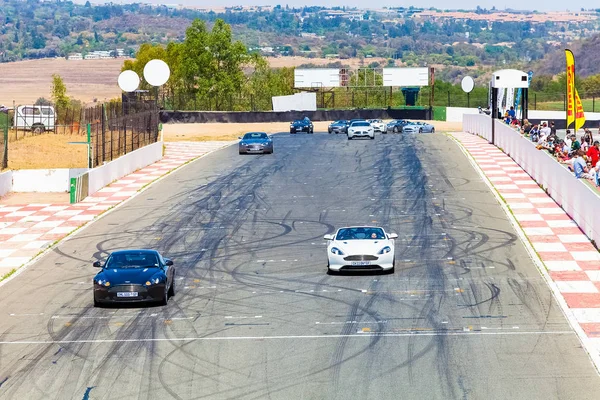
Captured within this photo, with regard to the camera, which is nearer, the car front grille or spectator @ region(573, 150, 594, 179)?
the car front grille

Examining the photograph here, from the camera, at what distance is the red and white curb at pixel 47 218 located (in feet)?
102

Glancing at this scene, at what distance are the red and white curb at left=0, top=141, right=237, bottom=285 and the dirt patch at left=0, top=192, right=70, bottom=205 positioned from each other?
2.60ft

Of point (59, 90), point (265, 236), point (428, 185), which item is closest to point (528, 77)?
point (428, 185)

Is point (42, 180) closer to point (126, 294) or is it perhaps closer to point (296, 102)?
point (126, 294)

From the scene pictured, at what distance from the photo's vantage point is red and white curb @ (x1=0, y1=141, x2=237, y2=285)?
31.1 meters

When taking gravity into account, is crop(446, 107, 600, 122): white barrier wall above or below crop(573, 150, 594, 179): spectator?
below

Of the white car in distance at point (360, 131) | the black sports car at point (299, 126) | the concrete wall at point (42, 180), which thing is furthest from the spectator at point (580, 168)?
the black sports car at point (299, 126)

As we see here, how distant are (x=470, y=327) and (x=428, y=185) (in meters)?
21.2

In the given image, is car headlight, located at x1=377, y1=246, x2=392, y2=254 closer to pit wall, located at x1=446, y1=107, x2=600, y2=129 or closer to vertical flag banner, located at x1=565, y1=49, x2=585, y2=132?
vertical flag banner, located at x1=565, y1=49, x2=585, y2=132

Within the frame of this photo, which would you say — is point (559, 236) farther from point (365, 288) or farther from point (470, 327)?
point (470, 327)

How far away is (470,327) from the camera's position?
2111 centimetres

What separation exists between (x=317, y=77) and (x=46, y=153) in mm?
55793

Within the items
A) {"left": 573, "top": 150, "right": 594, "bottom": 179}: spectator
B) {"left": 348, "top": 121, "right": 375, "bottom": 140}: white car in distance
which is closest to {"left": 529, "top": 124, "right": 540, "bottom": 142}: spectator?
{"left": 573, "top": 150, "right": 594, "bottom": 179}: spectator

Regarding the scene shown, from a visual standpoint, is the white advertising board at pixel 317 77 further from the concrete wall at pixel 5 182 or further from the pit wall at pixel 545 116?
the concrete wall at pixel 5 182
